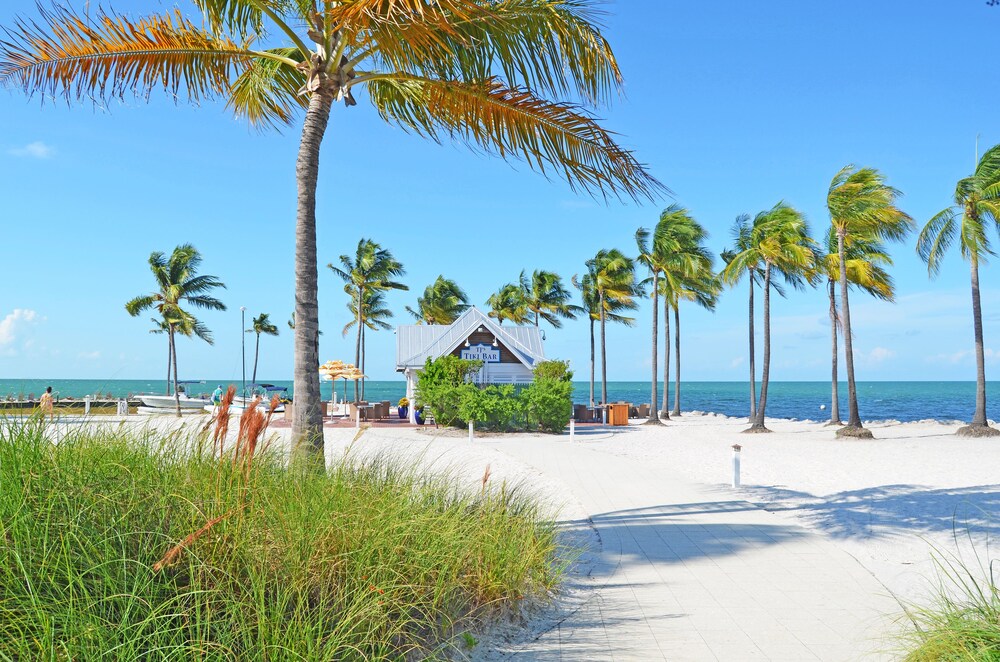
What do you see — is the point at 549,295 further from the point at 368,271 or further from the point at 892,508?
the point at 892,508

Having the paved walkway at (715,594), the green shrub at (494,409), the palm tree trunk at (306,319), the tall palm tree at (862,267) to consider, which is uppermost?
the tall palm tree at (862,267)

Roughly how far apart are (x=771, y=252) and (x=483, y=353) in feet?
46.1

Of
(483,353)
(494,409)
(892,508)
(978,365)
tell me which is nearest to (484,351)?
(483,353)

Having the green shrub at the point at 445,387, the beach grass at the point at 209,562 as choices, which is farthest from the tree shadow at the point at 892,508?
the green shrub at the point at 445,387

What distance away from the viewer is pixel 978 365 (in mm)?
29062

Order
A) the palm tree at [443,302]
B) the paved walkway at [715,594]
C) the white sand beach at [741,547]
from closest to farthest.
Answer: the paved walkway at [715,594] < the white sand beach at [741,547] < the palm tree at [443,302]

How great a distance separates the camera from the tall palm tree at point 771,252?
3253 cm

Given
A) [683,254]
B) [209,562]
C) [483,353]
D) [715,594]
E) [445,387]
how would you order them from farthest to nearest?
1. [683,254]
2. [483,353]
3. [445,387]
4. [715,594]
5. [209,562]

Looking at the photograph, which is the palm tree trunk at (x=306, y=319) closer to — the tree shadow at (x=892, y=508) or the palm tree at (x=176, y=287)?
the tree shadow at (x=892, y=508)

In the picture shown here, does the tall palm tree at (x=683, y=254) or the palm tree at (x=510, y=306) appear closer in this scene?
the tall palm tree at (x=683, y=254)

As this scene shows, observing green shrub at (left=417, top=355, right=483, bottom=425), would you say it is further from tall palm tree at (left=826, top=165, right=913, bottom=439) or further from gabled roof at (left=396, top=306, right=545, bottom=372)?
tall palm tree at (left=826, top=165, right=913, bottom=439)

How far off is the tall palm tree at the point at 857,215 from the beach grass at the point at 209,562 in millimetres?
27337

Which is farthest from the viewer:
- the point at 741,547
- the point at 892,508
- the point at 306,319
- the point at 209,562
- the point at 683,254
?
the point at 683,254

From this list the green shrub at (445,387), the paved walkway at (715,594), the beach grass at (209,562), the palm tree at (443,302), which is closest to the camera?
the beach grass at (209,562)
